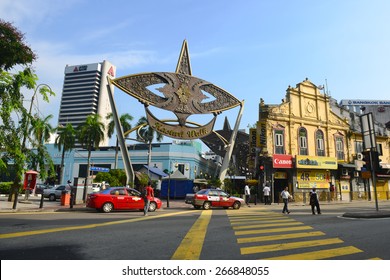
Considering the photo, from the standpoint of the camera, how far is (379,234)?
8195 mm

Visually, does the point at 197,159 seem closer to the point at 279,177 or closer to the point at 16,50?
the point at 279,177

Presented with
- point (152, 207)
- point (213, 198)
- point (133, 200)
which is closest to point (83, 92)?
point (213, 198)

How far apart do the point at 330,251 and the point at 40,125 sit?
16109 millimetres

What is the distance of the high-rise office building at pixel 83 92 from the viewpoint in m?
144

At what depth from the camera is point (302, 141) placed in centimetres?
3341

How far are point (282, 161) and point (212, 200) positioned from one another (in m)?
13.1

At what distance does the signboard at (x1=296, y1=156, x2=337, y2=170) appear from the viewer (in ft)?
102

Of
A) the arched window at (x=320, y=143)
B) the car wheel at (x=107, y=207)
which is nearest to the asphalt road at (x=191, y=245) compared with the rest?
the car wheel at (x=107, y=207)

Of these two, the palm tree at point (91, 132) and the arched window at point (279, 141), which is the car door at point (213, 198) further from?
the palm tree at point (91, 132)

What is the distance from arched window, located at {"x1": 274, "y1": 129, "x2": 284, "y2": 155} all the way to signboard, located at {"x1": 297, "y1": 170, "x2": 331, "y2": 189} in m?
3.17

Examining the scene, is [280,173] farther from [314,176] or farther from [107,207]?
[107,207]

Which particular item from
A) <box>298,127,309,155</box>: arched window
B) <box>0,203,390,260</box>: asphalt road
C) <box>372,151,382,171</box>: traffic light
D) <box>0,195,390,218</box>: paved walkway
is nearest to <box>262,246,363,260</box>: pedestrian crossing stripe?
<box>0,203,390,260</box>: asphalt road

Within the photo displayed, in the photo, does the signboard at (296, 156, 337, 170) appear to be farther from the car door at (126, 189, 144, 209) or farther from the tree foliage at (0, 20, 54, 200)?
the tree foliage at (0, 20, 54, 200)
